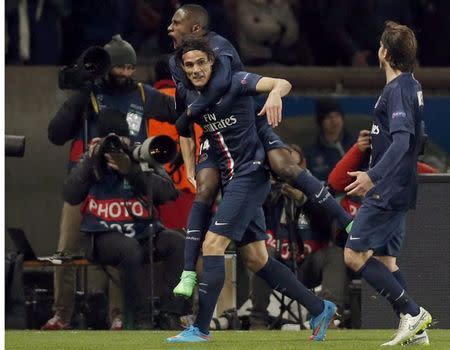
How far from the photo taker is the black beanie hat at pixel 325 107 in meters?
15.3

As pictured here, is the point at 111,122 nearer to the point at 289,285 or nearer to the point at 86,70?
the point at 86,70

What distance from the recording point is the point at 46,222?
15633mm

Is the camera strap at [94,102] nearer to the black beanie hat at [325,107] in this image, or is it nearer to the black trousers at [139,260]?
the black trousers at [139,260]

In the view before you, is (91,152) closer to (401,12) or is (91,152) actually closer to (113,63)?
(113,63)

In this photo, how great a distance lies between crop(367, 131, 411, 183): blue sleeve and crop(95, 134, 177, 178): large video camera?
283 centimetres

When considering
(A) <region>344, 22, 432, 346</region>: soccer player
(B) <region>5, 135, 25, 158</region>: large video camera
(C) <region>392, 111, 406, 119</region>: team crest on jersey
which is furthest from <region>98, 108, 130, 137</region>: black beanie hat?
(B) <region>5, 135, 25, 158</region>: large video camera

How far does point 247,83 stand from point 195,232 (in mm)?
973

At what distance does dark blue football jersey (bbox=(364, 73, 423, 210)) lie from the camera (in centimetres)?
988

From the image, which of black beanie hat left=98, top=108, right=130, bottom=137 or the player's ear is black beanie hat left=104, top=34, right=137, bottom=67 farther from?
the player's ear

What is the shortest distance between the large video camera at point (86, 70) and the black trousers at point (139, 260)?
45.2 inches

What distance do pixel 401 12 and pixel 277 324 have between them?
16.2ft

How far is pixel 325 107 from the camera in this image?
1536 cm

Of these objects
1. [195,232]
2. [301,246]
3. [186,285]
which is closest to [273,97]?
[195,232]

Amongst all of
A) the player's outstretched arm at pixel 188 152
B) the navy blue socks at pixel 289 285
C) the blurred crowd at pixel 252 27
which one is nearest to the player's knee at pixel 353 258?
the navy blue socks at pixel 289 285
